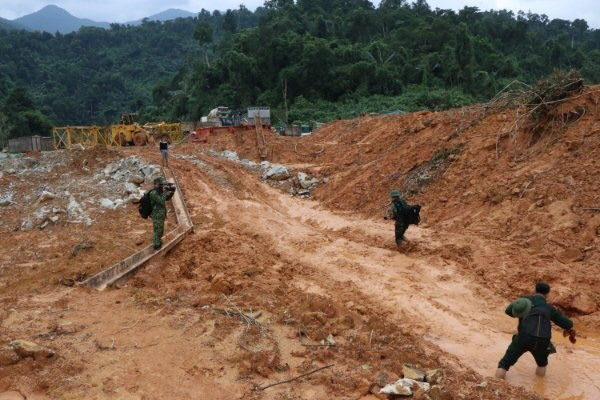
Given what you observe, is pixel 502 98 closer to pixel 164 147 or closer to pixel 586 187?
pixel 586 187

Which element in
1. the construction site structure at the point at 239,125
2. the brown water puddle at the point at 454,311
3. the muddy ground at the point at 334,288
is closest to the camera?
the muddy ground at the point at 334,288

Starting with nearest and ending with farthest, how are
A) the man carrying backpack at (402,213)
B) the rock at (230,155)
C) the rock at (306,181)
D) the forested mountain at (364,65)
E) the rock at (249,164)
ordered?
1. the man carrying backpack at (402,213)
2. the rock at (306,181)
3. the rock at (249,164)
4. the rock at (230,155)
5. the forested mountain at (364,65)

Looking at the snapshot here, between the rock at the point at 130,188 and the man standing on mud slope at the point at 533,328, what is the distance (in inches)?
415

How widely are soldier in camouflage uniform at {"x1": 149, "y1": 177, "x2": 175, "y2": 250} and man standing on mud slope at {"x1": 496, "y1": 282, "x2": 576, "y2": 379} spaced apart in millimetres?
5561

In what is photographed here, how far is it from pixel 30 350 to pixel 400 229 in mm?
6473

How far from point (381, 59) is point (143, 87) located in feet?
153

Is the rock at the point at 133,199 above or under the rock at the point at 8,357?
above

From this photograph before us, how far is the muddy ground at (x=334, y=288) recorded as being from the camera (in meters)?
4.80

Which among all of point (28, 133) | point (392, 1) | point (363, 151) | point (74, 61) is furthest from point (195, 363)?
point (74, 61)

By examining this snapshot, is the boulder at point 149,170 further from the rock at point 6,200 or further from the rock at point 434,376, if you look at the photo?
the rock at point 434,376

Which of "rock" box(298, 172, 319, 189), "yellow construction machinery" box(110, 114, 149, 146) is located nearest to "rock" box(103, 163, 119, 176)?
"rock" box(298, 172, 319, 189)

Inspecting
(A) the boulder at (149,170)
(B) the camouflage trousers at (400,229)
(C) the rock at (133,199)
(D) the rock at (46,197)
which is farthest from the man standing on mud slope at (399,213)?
(D) the rock at (46,197)

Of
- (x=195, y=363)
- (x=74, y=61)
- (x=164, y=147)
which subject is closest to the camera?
(x=195, y=363)

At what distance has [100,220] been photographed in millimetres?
11148
